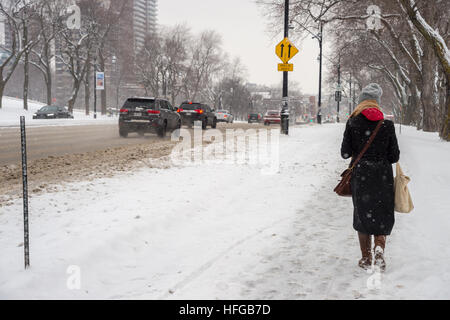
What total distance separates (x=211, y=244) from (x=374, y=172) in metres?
2.06

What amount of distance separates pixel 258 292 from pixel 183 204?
9.59ft

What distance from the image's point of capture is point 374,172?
Answer: 3.94 m

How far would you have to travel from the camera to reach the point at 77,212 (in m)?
5.60

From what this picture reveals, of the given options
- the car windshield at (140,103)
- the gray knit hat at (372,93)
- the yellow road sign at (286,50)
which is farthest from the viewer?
the car windshield at (140,103)

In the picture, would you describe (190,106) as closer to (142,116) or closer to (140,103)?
(140,103)

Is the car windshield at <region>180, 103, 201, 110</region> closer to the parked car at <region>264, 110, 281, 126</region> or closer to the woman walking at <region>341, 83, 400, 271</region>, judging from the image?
the parked car at <region>264, 110, 281, 126</region>

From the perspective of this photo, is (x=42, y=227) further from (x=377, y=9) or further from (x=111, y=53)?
(x=111, y=53)

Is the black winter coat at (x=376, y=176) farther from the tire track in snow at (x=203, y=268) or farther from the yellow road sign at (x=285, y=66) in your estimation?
the yellow road sign at (x=285, y=66)

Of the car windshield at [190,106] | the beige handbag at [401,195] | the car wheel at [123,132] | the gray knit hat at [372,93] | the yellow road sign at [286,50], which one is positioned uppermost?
the yellow road sign at [286,50]

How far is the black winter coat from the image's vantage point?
12.9ft

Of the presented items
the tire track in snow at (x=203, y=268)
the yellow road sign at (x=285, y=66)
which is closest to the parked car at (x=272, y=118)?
the yellow road sign at (x=285, y=66)

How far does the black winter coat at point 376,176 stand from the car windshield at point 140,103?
48.6ft

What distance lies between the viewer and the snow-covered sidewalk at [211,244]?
3.67 m

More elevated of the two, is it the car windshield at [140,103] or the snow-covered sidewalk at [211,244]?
the car windshield at [140,103]
